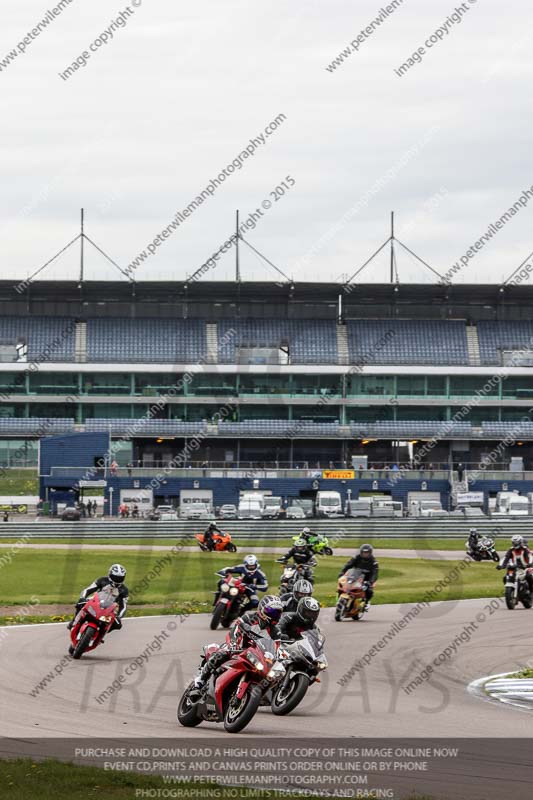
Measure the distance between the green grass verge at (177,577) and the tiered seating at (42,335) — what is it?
46239mm

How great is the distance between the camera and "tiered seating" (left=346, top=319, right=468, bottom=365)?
94.9m

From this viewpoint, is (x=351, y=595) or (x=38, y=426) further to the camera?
(x=38, y=426)

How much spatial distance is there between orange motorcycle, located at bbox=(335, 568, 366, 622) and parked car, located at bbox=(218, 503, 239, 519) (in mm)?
41354

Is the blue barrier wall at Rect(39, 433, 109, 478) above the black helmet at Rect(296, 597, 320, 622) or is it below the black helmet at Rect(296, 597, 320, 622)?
above

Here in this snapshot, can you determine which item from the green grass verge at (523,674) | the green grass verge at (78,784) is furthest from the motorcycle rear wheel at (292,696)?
the green grass verge at (523,674)

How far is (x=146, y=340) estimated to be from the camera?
95875mm

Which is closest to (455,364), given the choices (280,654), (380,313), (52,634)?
(380,313)

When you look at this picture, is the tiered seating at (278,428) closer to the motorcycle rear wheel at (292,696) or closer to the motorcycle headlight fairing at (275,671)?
the motorcycle rear wheel at (292,696)

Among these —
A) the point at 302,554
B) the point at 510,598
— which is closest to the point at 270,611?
the point at 302,554

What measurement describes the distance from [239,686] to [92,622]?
7293 mm

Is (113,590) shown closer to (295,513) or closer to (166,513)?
(166,513)

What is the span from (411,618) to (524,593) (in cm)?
373

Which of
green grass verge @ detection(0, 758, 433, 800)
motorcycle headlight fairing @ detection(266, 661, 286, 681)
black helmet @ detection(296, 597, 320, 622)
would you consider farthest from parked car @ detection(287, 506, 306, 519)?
green grass verge @ detection(0, 758, 433, 800)

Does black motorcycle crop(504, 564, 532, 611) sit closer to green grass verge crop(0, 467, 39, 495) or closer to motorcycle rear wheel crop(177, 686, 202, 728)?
motorcycle rear wheel crop(177, 686, 202, 728)
